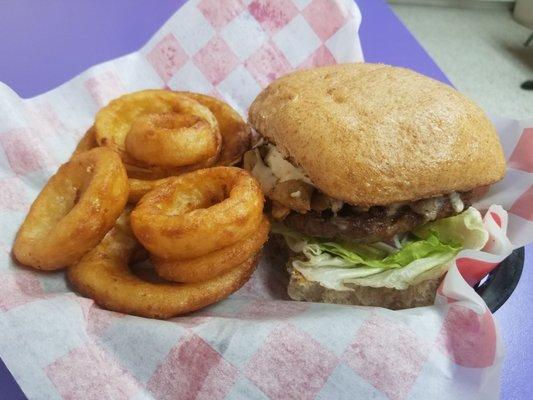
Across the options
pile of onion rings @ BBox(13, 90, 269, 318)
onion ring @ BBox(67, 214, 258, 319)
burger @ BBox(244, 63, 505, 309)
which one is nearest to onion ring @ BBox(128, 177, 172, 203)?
pile of onion rings @ BBox(13, 90, 269, 318)

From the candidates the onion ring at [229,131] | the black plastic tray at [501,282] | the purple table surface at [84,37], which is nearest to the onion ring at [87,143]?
the onion ring at [229,131]

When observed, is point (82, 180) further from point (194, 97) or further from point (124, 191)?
point (194, 97)

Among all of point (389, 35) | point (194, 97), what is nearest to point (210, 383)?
point (194, 97)

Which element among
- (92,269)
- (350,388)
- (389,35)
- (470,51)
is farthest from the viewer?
(470,51)

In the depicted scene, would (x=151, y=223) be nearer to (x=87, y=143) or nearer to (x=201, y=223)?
(x=201, y=223)

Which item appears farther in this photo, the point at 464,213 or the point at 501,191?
the point at 501,191

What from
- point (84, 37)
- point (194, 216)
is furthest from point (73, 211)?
point (84, 37)

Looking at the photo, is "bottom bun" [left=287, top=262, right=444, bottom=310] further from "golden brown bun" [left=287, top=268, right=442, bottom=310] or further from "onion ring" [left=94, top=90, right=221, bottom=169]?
"onion ring" [left=94, top=90, right=221, bottom=169]
